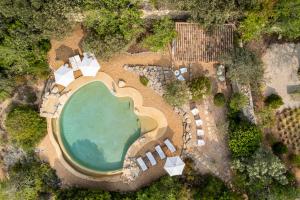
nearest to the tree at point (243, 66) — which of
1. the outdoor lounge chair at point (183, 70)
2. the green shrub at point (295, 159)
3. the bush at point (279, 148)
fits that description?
the outdoor lounge chair at point (183, 70)

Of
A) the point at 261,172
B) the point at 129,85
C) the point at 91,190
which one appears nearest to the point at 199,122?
the point at 261,172

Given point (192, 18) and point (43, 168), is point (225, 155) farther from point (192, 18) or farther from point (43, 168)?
point (43, 168)

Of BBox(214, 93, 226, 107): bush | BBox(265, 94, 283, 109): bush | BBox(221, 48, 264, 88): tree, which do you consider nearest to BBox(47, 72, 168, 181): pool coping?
BBox(214, 93, 226, 107): bush

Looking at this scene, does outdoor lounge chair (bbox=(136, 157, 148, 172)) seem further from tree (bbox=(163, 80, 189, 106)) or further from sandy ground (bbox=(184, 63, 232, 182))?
tree (bbox=(163, 80, 189, 106))

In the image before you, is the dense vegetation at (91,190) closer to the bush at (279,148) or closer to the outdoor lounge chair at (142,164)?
the outdoor lounge chair at (142,164)

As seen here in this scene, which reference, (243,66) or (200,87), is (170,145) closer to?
(200,87)
